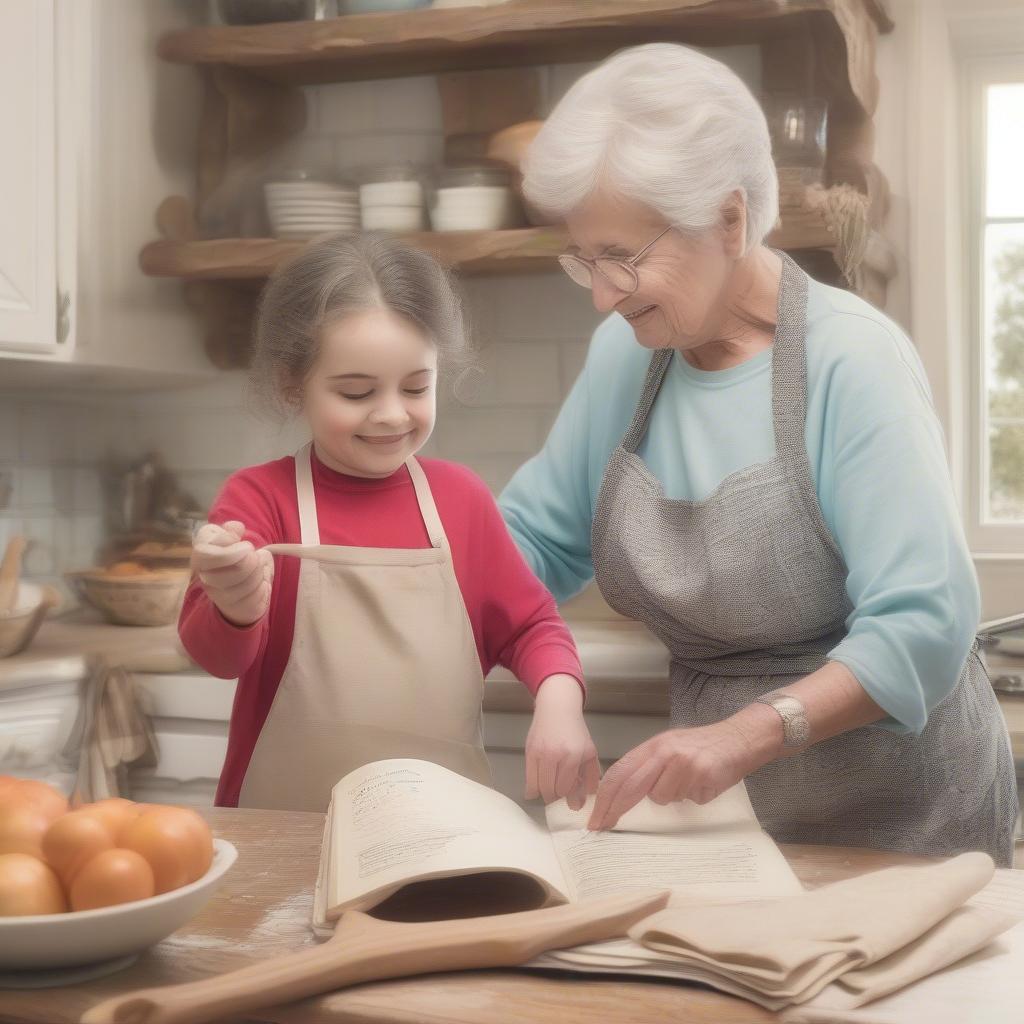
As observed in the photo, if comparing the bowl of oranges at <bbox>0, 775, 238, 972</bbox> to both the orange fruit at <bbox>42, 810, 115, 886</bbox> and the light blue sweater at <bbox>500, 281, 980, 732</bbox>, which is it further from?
the light blue sweater at <bbox>500, 281, 980, 732</bbox>

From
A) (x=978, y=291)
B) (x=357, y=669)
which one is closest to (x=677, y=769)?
(x=357, y=669)

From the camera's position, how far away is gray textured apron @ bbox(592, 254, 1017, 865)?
3.54 ft

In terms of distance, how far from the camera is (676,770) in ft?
2.79

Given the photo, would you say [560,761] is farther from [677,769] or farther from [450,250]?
[450,250]

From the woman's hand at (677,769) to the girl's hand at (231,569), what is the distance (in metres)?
0.28

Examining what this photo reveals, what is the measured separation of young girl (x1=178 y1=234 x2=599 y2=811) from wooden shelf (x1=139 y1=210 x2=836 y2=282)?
349mm

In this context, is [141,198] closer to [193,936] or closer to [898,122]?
[898,122]

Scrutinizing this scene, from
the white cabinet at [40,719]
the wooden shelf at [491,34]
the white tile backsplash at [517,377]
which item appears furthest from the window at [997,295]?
the white cabinet at [40,719]

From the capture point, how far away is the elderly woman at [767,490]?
98 centimetres

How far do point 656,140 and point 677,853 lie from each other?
57cm

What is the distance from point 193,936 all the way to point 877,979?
0.35 meters

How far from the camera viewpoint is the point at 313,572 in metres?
1.05

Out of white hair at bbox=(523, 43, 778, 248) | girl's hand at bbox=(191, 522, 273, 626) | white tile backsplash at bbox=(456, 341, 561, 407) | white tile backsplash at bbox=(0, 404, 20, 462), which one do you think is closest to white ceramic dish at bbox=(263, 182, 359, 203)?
white tile backsplash at bbox=(456, 341, 561, 407)

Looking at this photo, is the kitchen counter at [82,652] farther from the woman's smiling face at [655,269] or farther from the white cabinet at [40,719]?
the woman's smiling face at [655,269]
